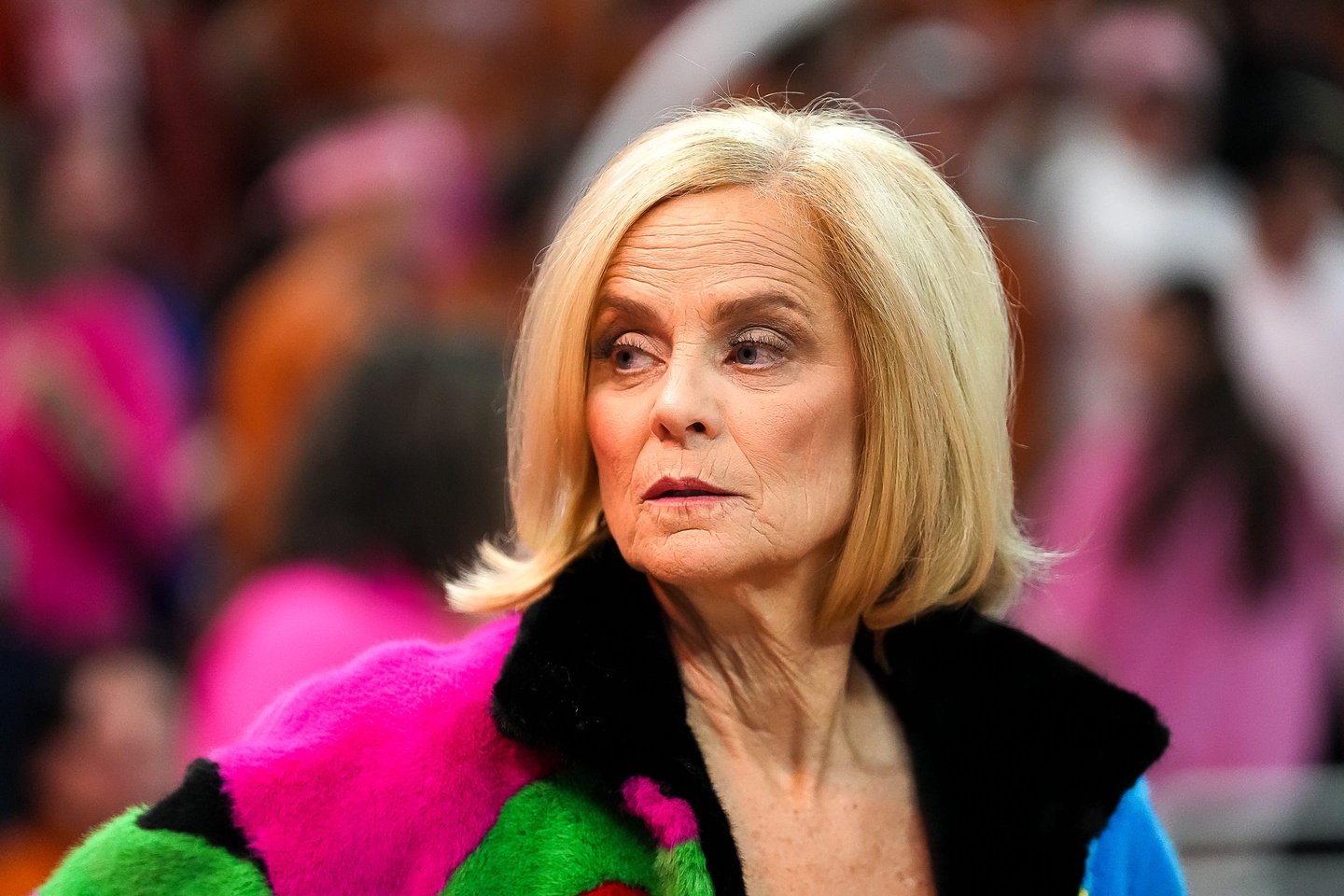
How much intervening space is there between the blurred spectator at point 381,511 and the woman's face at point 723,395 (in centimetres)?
137

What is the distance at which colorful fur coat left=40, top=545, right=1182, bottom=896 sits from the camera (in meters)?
2.09

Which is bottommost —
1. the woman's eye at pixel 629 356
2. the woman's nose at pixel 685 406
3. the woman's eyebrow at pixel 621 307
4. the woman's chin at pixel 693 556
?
the woman's chin at pixel 693 556

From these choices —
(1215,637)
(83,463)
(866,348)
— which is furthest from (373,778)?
(83,463)

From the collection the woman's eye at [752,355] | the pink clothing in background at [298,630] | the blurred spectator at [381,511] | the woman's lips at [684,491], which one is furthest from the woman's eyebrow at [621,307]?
the blurred spectator at [381,511]

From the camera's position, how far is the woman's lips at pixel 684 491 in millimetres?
2188

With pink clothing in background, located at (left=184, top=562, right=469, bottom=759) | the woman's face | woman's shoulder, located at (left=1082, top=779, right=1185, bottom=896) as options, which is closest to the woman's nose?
the woman's face

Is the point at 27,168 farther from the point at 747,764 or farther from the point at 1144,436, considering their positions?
the point at 747,764

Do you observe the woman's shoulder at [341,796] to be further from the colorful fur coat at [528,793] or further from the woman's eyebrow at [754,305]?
the woman's eyebrow at [754,305]

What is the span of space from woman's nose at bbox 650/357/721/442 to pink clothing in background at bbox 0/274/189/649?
117 inches

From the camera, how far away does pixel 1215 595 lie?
4480 mm

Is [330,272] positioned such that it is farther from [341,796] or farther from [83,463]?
[341,796]

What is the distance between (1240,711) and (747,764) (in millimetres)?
2491

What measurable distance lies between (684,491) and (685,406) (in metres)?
0.11

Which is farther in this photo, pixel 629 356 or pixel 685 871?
pixel 629 356
